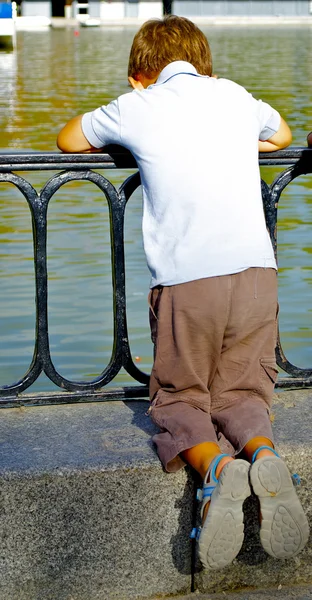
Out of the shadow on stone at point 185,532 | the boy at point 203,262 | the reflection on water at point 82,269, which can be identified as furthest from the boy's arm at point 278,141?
the reflection on water at point 82,269

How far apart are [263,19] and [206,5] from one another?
5.09 m

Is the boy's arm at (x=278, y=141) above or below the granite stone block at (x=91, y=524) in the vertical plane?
above

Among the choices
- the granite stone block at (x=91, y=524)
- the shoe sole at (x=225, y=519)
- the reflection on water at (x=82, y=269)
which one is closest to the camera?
the shoe sole at (x=225, y=519)

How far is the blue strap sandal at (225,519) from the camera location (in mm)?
2486

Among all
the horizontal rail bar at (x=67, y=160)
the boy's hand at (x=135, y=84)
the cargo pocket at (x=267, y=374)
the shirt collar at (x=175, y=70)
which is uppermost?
the shirt collar at (x=175, y=70)

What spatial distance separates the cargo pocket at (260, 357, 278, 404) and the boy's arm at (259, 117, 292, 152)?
69cm

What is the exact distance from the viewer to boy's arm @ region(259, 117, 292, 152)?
10.5ft

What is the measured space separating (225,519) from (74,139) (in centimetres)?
123

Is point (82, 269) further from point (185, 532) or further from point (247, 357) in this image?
point (185, 532)

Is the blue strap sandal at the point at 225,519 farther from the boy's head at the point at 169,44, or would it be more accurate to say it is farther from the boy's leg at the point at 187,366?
the boy's head at the point at 169,44

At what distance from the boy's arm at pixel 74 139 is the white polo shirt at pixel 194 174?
0.52ft

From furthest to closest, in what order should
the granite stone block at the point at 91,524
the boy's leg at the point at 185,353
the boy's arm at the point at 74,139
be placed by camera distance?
the boy's arm at the point at 74,139 < the boy's leg at the point at 185,353 < the granite stone block at the point at 91,524

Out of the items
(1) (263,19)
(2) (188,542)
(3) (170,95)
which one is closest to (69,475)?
(2) (188,542)

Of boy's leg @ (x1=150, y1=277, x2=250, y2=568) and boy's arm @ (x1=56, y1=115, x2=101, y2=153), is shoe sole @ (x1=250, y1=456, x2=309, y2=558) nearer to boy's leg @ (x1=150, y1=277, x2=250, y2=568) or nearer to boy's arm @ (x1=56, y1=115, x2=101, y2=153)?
boy's leg @ (x1=150, y1=277, x2=250, y2=568)
